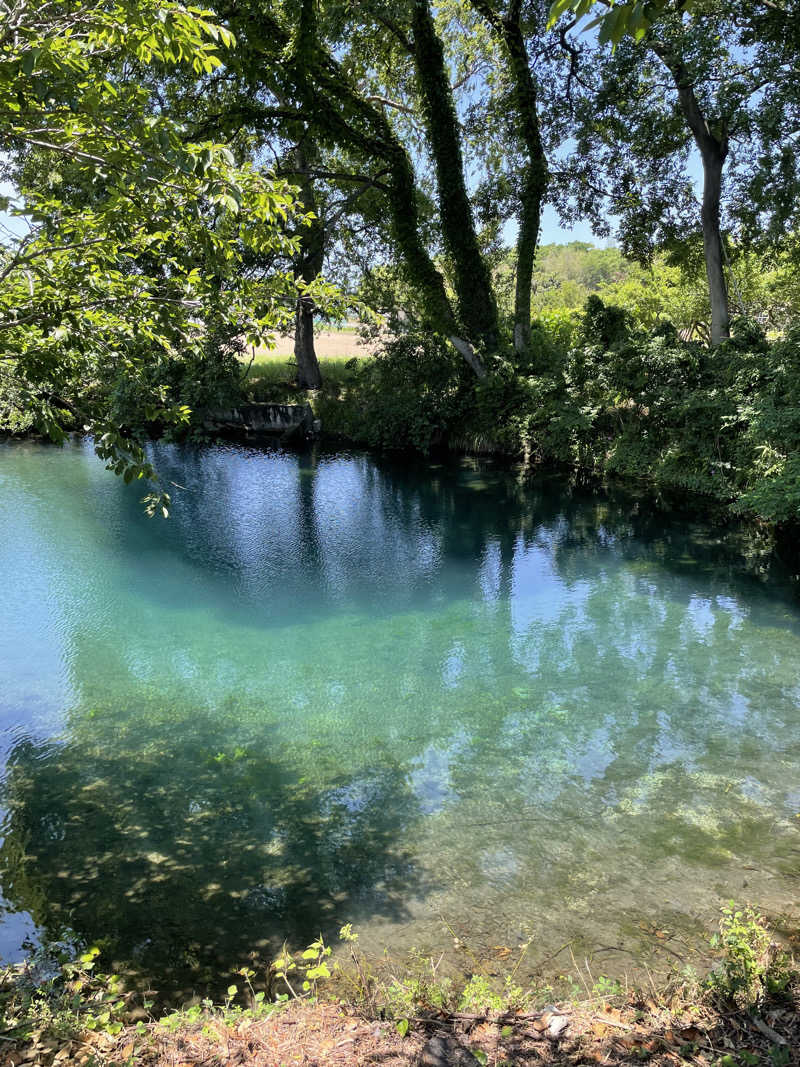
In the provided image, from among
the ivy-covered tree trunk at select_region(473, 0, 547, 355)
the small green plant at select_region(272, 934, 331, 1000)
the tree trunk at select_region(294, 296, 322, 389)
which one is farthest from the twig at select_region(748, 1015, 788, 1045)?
the tree trunk at select_region(294, 296, 322, 389)

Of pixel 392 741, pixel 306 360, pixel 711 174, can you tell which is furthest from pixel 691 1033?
pixel 306 360

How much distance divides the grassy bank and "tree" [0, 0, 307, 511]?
2876 millimetres

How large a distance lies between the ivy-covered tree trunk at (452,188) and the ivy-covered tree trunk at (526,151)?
820 millimetres

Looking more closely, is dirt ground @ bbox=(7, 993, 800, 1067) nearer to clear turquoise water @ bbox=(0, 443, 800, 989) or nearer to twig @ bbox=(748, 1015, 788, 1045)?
twig @ bbox=(748, 1015, 788, 1045)

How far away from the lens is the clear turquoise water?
4.94 m

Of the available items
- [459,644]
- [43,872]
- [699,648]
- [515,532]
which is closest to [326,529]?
[515,532]

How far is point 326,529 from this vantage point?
577 inches

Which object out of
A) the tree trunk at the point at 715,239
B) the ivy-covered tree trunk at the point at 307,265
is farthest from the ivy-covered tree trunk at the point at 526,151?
the ivy-covered tree trunk at the point at 307,265

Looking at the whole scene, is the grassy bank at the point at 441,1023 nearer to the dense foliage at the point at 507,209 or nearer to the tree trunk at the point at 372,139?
the dense foliage at the point at 507,209

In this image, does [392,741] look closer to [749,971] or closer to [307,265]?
[749,971]

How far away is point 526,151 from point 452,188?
231cm

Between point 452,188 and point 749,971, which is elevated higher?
point 452,188

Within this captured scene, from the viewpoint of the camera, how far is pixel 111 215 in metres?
5.41

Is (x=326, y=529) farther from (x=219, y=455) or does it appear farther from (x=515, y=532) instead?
(x=219, y=455)
